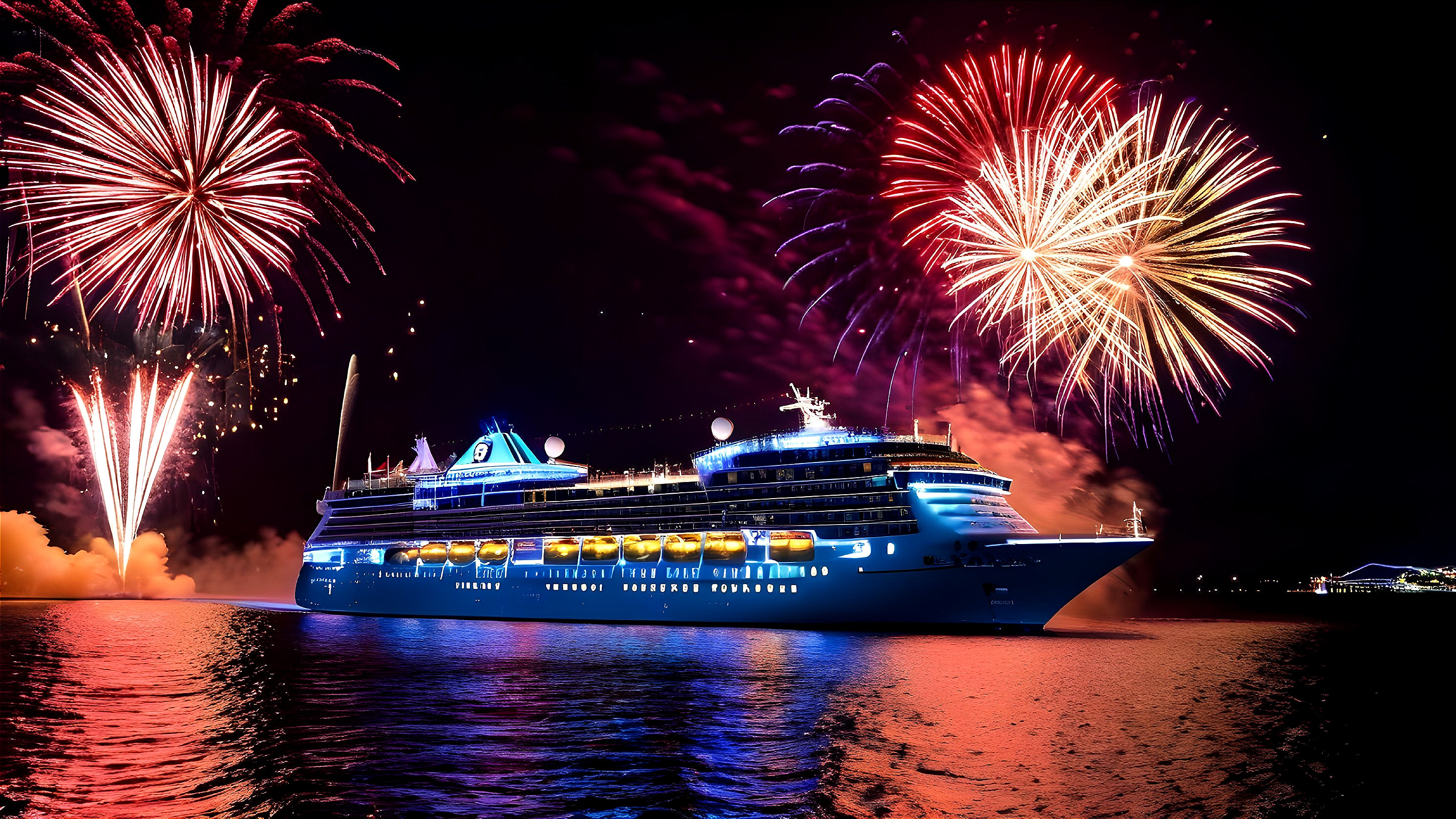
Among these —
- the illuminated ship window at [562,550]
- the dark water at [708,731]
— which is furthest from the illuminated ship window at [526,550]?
the dark water at [708,731]

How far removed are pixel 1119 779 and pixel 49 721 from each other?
2701 cm

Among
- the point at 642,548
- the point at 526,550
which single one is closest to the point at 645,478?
the point at 642,548

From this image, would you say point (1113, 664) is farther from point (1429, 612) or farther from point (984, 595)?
point (1429, 612)

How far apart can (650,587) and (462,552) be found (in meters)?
19.3

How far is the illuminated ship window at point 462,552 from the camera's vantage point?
2734 inches

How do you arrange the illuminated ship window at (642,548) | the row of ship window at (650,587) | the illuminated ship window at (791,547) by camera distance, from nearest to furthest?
the illuminated ship window at (791,547) → the row of ship window at (650,587) → the illuminated ship window at (642,548)

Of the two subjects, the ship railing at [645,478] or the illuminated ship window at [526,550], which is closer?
the ship railing at [645,478]

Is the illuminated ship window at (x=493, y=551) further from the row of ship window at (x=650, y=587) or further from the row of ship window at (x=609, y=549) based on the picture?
the row of ship window at (x=650, y=587)

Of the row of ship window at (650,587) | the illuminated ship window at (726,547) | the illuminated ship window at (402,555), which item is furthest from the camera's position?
the illuminated ship window at (402,555)

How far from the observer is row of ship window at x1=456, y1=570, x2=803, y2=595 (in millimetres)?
53000

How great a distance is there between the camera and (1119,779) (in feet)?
62.2

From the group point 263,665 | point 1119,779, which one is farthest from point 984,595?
point 263,665

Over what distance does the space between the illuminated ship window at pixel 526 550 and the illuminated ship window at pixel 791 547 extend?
20.2 m

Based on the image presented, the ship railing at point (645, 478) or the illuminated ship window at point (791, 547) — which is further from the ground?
the ship railing at point (645, 478)
